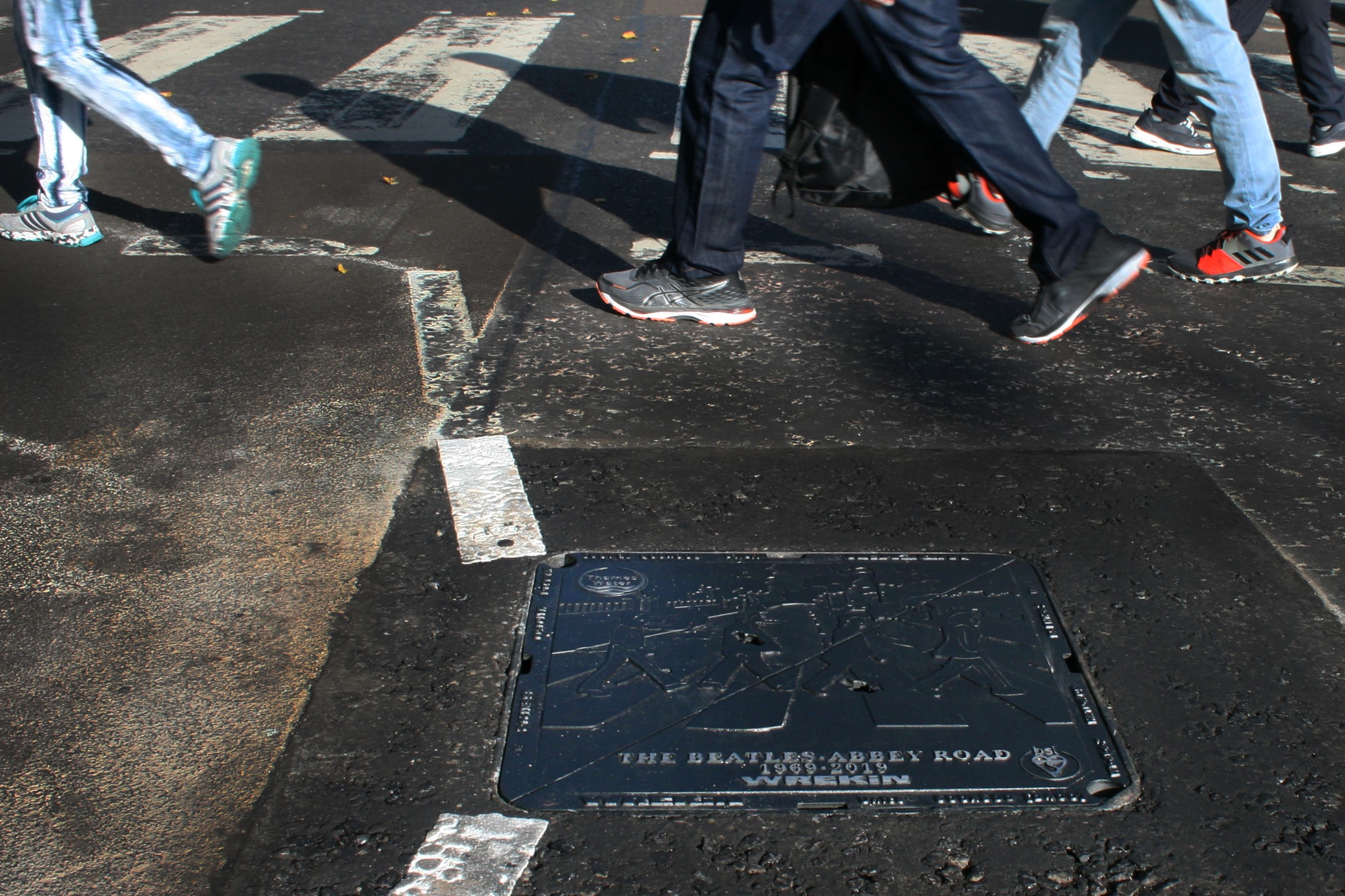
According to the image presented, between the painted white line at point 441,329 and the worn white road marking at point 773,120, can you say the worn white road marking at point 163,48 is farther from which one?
the worn white road marking at point 773,120

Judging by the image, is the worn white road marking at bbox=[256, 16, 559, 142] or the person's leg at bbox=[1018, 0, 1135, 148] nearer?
the person's leg at bbox=[1018, 0, 1135, 148]

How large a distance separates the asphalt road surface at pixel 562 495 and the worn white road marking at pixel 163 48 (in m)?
0.99

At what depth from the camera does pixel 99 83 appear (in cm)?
360

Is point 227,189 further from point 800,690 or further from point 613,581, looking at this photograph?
point 800,690

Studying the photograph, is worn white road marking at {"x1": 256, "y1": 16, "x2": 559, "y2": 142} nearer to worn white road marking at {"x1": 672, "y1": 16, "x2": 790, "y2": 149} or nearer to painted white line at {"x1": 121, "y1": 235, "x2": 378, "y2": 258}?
worn white road marking at {"x1": 672, "y1": 16, "x2": 790, "y2": 149}

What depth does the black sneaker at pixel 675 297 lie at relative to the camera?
3432 mm

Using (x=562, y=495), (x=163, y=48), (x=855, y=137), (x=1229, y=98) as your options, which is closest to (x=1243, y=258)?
(x=1229, y=98)

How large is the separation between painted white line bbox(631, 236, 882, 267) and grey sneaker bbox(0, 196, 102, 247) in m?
1.98

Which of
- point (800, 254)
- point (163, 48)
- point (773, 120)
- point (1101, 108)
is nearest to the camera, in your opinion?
point (800, 254)

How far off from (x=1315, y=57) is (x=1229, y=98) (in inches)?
94.9

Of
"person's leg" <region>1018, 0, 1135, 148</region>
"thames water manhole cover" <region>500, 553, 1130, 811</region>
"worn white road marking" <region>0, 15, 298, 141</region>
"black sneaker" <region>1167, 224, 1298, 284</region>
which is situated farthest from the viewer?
"worn white road marking" <region>0, 15, 298, 141</region>

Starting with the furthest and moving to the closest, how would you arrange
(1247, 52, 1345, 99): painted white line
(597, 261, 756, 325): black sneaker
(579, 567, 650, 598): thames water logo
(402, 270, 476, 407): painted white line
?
(1247, 52, 1345, 99): painted white line, (597, 261, 756, 325): black sneaker, (402, 270, 476, 407): painted white line, (579, 567, 650, 598): thames water logo

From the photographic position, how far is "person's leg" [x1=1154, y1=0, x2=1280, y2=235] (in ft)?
11.9

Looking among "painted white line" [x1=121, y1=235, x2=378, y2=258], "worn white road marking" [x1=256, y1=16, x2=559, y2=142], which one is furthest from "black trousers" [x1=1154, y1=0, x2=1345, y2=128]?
"painted white line" [x1=121, y1=235, x2=378, y2=258]
